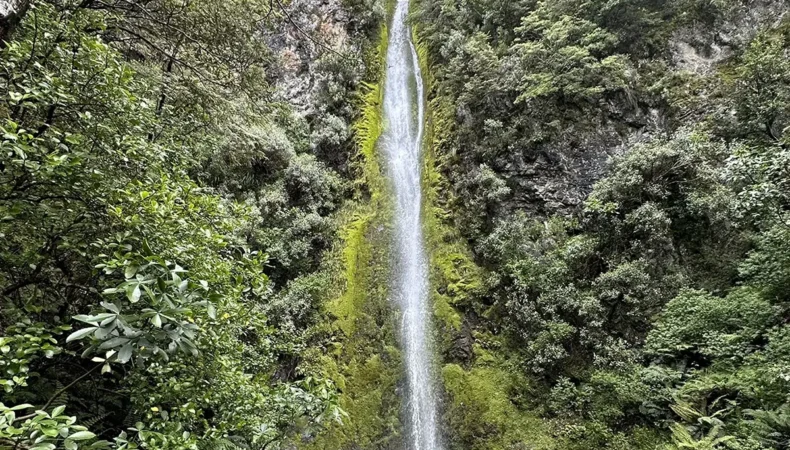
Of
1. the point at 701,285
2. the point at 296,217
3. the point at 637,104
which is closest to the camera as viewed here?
the point at 701,285

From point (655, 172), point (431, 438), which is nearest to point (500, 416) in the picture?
point (431, 438)

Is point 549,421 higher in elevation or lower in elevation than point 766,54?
lower

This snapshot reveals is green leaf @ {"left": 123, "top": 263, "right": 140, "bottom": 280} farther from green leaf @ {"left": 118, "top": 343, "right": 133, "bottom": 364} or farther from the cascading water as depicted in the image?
the cascading water

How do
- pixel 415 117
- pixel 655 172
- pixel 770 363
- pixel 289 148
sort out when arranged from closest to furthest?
1. pixel 770 363
2. pixel 655 172
3. pixel 289 148
4. pixel 415 117

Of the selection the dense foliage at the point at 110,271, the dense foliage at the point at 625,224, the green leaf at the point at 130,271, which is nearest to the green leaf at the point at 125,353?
the dense foliage at the point at 110,271

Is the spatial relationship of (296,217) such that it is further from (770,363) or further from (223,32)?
(770,363)

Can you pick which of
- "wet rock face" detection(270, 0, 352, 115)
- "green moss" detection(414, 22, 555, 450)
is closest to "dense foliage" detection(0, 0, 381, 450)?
"green moss" detection(414, 22, 555, 450)

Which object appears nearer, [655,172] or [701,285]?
[701,285]

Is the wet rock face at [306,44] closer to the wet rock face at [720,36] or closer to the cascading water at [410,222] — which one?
the cascading water at [410,222]
